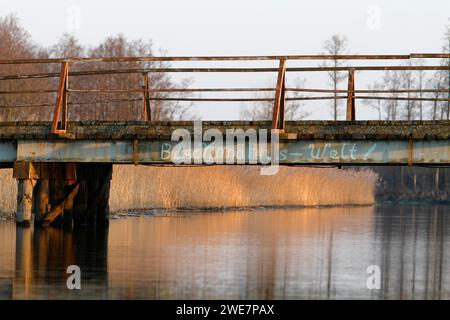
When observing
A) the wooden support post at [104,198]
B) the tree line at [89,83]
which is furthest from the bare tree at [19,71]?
the wooden support post at [104,198]

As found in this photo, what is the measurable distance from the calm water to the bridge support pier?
2.15 ft

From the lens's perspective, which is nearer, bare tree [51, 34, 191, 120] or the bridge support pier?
the bridge support pier

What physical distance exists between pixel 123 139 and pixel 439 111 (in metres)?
67.4

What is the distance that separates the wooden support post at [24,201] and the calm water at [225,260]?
312mm

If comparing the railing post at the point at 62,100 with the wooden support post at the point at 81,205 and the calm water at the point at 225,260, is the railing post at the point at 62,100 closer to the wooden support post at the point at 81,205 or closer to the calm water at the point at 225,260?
the calm water at the point at 225,260

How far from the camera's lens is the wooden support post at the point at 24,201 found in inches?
1018

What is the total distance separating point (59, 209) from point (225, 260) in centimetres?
860

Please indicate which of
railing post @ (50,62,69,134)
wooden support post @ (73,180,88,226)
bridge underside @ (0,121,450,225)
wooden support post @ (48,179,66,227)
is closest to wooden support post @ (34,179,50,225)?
wooden support post @ (48,179,66,227)

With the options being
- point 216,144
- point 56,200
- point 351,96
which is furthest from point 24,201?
point 351,96

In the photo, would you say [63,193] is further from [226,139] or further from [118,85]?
[118,85]

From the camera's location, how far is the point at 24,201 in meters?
26.2

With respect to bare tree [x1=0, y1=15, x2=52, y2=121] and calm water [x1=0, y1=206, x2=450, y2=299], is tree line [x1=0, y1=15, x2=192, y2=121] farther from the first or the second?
calm water [x1=0, y1=206, x2=450, y2=299]

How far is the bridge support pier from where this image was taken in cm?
2606
